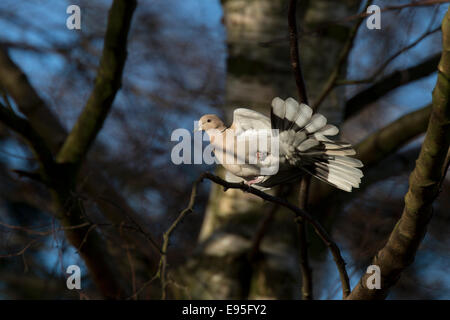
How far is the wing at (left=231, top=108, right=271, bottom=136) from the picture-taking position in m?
2.16

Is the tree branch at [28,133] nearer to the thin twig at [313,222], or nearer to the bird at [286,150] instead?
the bird at [286,150]

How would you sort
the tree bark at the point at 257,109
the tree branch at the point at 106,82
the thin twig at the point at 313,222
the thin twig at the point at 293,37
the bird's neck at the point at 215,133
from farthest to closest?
the tree bark at the point at 257,109, the tree branch at the point at 106,82, the bird's neck at the point at 215,133, the thin twig at the point at 293,37, the thin twig at the point at 313,222

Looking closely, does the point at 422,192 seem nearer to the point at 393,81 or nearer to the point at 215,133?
the point at 215,133

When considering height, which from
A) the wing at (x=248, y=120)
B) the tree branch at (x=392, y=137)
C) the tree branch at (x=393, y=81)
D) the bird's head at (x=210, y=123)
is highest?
the tree branch at (x=393, y=81)

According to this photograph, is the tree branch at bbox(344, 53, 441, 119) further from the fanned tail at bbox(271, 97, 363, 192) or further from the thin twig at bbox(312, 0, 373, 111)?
the fanned tail at bbox(271, 97, 363, 192)

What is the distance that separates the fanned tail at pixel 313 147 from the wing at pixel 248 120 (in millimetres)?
59

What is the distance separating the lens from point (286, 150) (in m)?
2.17

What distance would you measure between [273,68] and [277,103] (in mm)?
1826

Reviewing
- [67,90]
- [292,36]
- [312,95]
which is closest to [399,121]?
[312,95]

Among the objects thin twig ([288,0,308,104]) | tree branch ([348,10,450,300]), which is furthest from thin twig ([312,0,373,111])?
tree branch ([348,10,450,300])

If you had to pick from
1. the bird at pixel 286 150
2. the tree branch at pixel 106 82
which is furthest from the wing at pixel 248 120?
the tree branch at pixel 106 82

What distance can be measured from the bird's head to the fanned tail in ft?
1.18

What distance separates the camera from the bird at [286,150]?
2.08 meters
